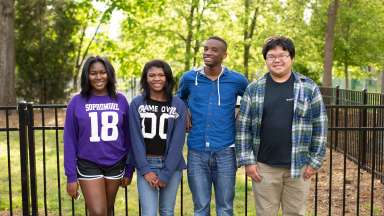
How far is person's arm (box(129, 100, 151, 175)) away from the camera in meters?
3.73

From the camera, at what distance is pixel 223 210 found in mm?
4031

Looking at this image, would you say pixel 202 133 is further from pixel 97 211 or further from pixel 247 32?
pixel 247 32

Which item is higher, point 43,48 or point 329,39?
point 43,48

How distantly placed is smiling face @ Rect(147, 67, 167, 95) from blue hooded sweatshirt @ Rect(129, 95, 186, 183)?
0.13 m

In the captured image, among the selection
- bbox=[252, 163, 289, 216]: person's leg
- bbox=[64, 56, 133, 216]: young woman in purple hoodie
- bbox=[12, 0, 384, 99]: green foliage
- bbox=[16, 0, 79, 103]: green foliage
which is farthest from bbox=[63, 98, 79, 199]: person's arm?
bbox=[16, 0, 79, 103]: green foliage

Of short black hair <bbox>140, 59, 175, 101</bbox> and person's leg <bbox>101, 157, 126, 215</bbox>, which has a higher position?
short black hair <bbox>140, 59, 175, 101</bbox>

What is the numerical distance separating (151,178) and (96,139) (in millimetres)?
544

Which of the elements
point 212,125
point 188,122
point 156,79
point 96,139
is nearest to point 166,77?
point 156,79

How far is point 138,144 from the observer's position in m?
3.72

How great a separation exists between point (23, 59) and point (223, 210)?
20562 millimetres

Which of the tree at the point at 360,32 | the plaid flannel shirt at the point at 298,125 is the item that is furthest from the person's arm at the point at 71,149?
the tree at the point at 360,32

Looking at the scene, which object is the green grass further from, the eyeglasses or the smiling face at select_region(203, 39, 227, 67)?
the eyeglasses

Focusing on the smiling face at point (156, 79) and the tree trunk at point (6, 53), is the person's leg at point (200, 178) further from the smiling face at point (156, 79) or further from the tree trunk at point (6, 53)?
the tree trunk at point (6, 53)

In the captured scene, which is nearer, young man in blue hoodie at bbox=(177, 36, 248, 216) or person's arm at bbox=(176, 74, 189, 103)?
young man in blue hoodie at bbox=(177, 36, 248, 216)
